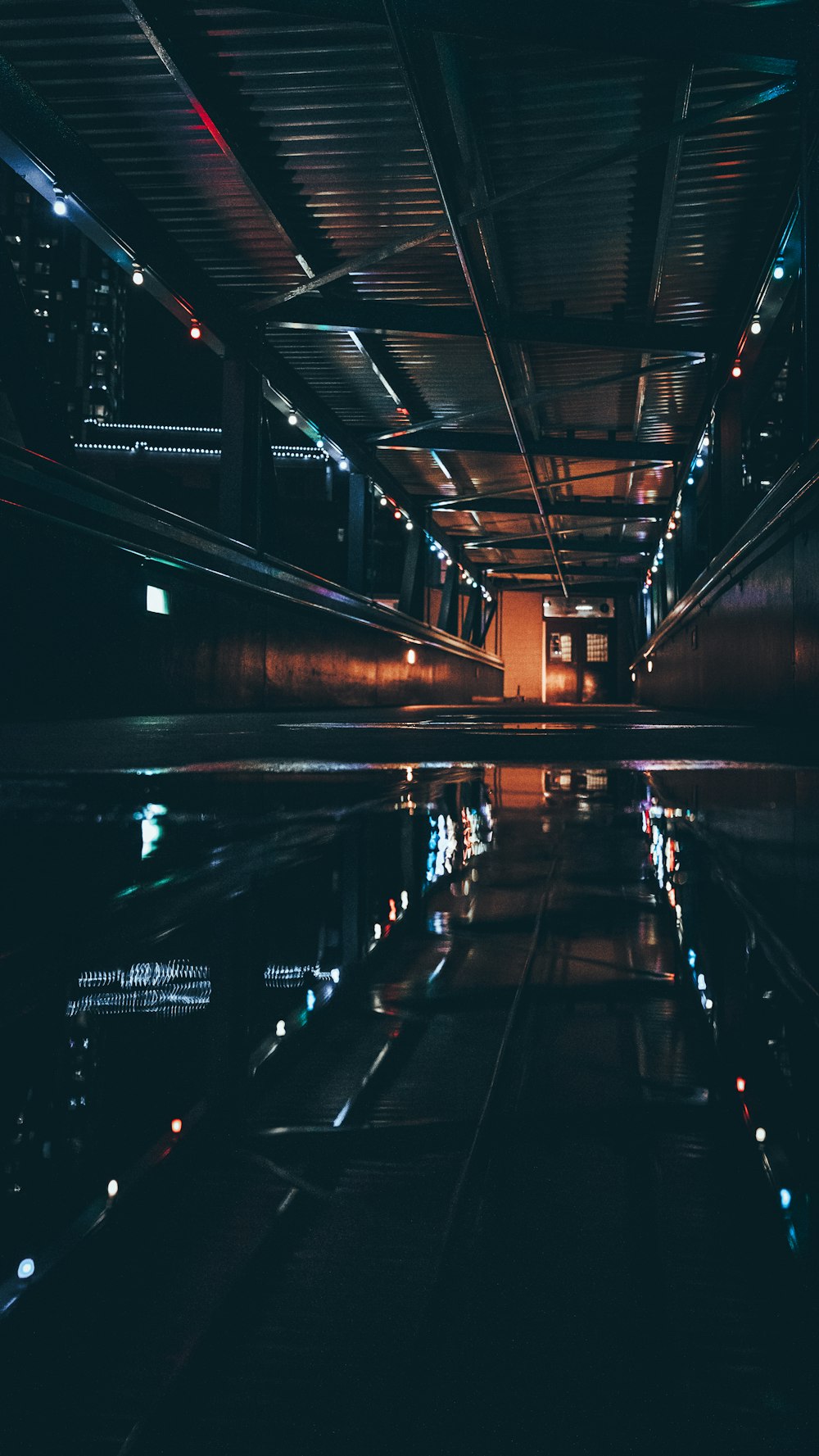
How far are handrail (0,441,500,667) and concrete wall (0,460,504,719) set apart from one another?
3 centimetres

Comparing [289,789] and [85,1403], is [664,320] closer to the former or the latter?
[289,789]

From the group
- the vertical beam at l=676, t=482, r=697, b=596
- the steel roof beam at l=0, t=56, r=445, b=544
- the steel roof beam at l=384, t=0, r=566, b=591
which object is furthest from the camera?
the vertical beam at l=676, t=482, r=697, b=596

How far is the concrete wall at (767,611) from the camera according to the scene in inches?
218

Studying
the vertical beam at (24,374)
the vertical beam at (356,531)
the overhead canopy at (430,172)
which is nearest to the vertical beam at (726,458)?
the overhead canopy at (430,172)

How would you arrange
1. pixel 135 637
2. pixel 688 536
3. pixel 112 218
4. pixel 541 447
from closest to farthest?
pixel 135 637, pixel 112 218, pixel 541 447, pixel 688 536

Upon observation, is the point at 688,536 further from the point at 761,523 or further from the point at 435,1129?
the point at 435,1129

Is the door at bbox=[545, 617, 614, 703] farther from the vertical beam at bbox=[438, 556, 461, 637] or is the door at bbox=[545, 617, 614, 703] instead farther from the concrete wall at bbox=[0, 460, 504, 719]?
the concrete wall at bbox=[0, 460, 504, 719]

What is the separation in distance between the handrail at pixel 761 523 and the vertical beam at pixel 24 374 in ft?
14.2

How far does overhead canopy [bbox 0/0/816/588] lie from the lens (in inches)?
246

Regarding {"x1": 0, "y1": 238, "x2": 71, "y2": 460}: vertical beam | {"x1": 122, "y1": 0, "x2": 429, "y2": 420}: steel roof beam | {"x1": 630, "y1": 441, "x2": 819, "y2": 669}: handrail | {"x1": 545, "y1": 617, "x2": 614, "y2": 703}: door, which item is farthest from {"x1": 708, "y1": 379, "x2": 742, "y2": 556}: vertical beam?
{"x1": 545, "y1": 617, "x2": 614, "y2": 703}: door

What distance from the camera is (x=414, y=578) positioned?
2052 cm

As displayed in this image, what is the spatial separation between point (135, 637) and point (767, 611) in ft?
14.8

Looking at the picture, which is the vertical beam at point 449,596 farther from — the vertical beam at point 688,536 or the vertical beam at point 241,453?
the vertical beam at point 241,453

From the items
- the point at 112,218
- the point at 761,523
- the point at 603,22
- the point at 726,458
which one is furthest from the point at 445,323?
the point at 761,523
